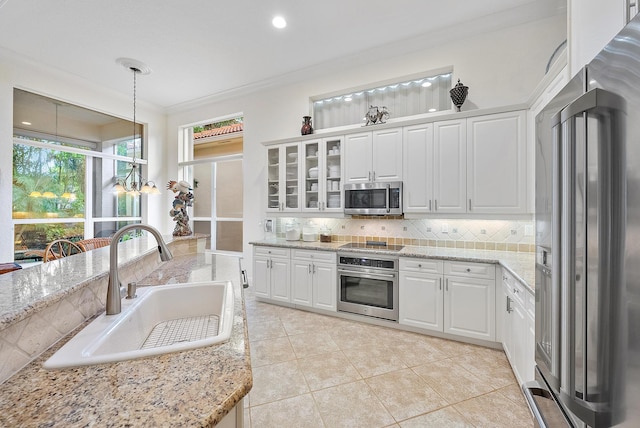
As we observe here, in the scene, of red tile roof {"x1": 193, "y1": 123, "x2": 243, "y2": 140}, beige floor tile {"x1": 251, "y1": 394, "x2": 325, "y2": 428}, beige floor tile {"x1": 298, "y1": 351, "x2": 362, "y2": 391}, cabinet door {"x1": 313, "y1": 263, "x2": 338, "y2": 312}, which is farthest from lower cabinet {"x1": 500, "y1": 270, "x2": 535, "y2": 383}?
red tile roof {"x1": 193, "y1": 123, "x2": 243, "y2": 140}

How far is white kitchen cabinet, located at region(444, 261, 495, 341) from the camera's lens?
8.52 ft

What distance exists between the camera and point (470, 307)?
2.67 meters

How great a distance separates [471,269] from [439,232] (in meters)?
0.76

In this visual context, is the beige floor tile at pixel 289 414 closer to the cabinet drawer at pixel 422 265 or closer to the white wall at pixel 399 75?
the cabinet drawer at pixel 422 265

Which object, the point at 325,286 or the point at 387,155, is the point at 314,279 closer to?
the point at 325,286

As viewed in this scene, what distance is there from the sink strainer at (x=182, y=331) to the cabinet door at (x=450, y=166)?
2.58m

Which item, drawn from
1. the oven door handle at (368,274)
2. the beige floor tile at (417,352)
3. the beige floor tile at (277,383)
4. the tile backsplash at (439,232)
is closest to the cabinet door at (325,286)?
the oven door handle at (368,274)

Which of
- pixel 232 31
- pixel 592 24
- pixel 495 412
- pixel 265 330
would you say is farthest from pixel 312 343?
pixel 232 31

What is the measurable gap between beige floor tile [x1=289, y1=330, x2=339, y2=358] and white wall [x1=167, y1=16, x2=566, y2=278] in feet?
6.95

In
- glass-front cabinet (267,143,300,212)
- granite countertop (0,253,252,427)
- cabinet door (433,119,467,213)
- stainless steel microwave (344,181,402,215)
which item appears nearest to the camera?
granite countertop (0,253,252,427)

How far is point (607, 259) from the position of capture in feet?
2.28

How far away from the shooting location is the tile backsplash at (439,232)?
2961 millimetres

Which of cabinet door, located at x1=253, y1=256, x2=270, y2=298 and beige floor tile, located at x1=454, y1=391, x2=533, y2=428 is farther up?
cabinet door, located at x1=253, y1=256, x2=270, y2=298

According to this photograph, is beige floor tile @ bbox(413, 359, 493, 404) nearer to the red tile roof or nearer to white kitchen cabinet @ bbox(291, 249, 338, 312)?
white kitchen cabinet @ bbox(291, 249, 338, 312)
